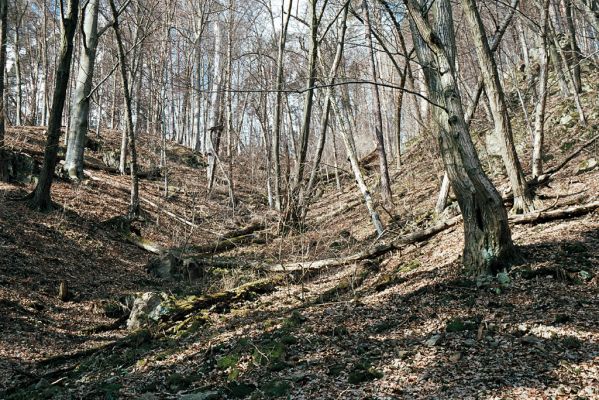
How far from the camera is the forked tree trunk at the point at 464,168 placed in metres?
5.68

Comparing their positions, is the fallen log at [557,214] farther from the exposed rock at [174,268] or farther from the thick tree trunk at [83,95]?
the thick tree trunk at [83,95]

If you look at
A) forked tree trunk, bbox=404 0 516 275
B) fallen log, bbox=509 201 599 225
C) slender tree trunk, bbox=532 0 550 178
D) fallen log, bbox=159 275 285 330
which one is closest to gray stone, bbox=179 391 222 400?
fallen log, bbox=159 275 285 330

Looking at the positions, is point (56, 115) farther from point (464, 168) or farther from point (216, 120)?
point (216, 120)

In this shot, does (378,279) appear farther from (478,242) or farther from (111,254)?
(111,254)

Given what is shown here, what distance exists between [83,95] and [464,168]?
38.5 feet

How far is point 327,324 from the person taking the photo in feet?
18.8

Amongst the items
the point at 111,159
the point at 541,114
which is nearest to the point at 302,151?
the point at 541,114

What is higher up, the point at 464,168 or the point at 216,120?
the point at 216,120

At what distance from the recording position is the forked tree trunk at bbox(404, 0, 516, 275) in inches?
224

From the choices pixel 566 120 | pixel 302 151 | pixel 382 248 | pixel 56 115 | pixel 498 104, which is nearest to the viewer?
pixel 498 104

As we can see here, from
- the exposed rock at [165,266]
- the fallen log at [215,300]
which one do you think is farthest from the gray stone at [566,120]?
the exposed rock at [165,266]

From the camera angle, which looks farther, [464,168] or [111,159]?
[111,159]

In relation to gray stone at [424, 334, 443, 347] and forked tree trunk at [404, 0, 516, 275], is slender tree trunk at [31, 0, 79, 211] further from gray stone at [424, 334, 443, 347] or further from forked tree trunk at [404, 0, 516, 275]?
gray stone at [424, 334, 443, 347]

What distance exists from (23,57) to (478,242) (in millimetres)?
36088
